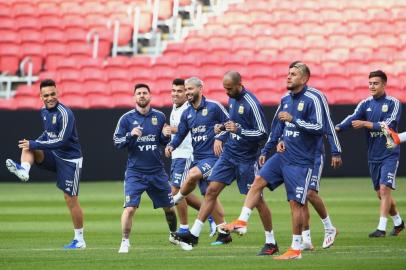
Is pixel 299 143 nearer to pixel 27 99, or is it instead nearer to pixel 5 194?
pixel 5 194

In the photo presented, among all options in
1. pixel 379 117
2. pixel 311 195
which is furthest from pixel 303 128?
pixel 379 117

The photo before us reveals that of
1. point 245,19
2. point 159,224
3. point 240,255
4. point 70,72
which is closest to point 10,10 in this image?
point 70,72

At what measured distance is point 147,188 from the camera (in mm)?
13297

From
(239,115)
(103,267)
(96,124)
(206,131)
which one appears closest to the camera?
(103,267)

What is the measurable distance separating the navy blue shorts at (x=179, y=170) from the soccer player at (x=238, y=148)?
6.79ft

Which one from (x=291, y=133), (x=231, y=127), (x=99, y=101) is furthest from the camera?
(x=99, y=101)

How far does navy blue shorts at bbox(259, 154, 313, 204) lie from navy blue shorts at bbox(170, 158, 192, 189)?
3.27 meters

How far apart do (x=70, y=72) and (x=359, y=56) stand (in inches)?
313

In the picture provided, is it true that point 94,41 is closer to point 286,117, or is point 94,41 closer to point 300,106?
point 300,106

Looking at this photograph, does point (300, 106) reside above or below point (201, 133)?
above

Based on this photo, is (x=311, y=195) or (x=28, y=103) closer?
(x=311, y=195)

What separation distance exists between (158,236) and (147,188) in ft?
5.33

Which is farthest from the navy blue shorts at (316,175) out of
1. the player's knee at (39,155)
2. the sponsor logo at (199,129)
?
the player's knee at (39,155)

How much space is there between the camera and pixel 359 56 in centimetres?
2820
